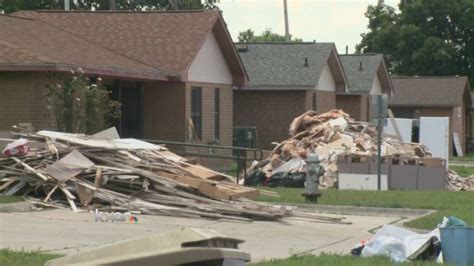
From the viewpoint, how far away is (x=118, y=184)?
1720 cm

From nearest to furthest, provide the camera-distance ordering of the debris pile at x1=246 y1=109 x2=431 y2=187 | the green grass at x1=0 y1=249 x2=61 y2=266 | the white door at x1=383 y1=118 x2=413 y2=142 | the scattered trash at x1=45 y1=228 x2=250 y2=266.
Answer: the scattered trash at x1=45 y1=228 x2=250 y2=266 < the green grass at x1=0 y1=249 x2=61 y2=266 < the debris pile at x1=246 y1=109 x2=431 y2=187 < the white door at x1=383 y1=118 x2=413 y2=142

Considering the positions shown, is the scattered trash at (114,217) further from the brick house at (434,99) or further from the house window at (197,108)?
the brick house at (434,99)

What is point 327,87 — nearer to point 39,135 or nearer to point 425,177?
point 425,177

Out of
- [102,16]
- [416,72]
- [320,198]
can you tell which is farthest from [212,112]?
[416,72]

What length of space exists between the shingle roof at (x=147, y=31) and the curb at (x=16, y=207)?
45.3 ft

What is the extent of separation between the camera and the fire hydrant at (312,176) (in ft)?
65.1

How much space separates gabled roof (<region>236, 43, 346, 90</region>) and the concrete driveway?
2203 cm

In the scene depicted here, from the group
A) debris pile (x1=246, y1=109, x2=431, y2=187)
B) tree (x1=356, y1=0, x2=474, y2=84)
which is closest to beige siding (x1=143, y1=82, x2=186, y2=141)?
debris pile (x1=246, y1=109, x2=431, y2=187)

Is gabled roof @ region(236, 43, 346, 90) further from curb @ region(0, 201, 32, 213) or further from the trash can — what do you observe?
the trash can

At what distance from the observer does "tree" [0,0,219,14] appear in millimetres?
53062

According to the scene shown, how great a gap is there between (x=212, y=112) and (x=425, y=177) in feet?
30.8

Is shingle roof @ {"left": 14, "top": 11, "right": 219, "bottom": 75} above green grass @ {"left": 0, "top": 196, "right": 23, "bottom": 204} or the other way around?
above

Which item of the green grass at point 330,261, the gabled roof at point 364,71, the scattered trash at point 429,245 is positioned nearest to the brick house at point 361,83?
the gabled roof at point 364,71

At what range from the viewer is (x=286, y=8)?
183 feet
